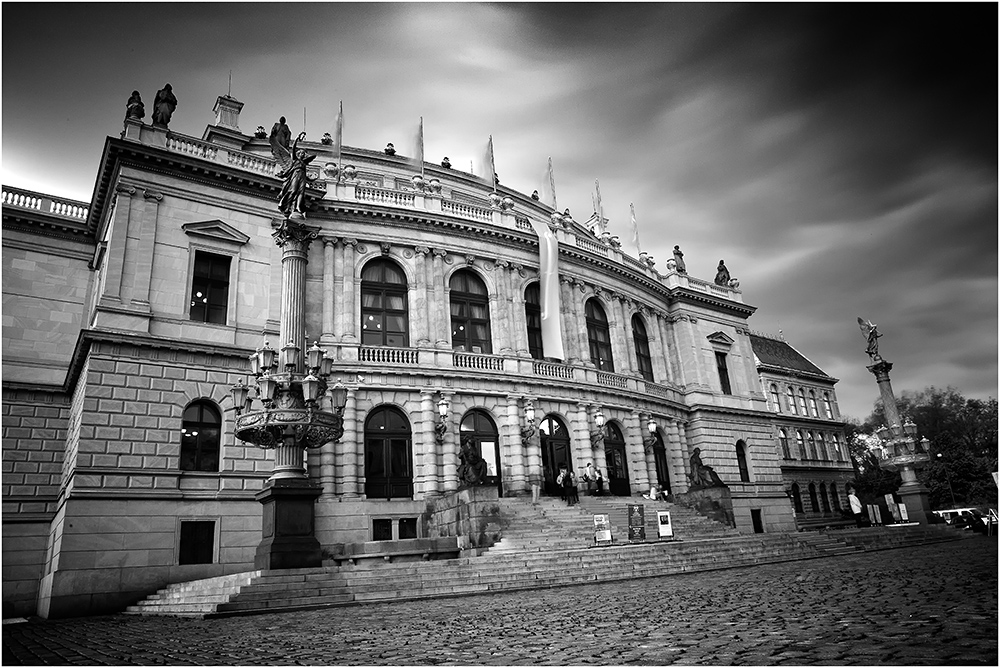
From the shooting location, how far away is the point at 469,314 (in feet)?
106

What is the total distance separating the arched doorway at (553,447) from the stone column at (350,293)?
31.4 ft

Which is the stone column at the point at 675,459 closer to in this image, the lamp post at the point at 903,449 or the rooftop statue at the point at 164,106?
the lamp post at the point at 903,449

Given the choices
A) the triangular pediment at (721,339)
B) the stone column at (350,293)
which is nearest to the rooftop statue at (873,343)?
the triangular pediment at (721,339)

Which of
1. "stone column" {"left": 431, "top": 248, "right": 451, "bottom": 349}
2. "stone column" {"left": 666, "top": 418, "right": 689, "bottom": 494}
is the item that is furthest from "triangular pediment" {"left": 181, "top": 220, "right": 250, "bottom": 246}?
"stone column" {"left": 666, "top": 418, "right": 689, "bottom": 494}

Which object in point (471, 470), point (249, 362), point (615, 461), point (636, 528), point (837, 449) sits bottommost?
point (636, 528)

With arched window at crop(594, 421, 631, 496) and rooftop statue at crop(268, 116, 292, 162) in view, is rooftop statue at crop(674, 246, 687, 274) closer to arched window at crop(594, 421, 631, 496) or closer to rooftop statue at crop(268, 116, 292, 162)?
arched window at crop(594, 421, 631, 496)

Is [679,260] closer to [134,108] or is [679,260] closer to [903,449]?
[903,449]

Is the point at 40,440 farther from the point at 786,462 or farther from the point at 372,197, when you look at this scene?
the point at 786,462

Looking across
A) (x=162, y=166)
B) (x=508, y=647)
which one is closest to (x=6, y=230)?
(x=162, y=166)

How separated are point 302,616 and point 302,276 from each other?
10951mm

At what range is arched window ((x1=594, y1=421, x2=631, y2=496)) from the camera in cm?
3314

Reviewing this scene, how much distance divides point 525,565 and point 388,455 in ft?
35.5

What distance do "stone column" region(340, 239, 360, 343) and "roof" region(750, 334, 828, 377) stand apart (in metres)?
42.3

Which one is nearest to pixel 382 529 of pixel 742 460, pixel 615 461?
pixel 615 461
